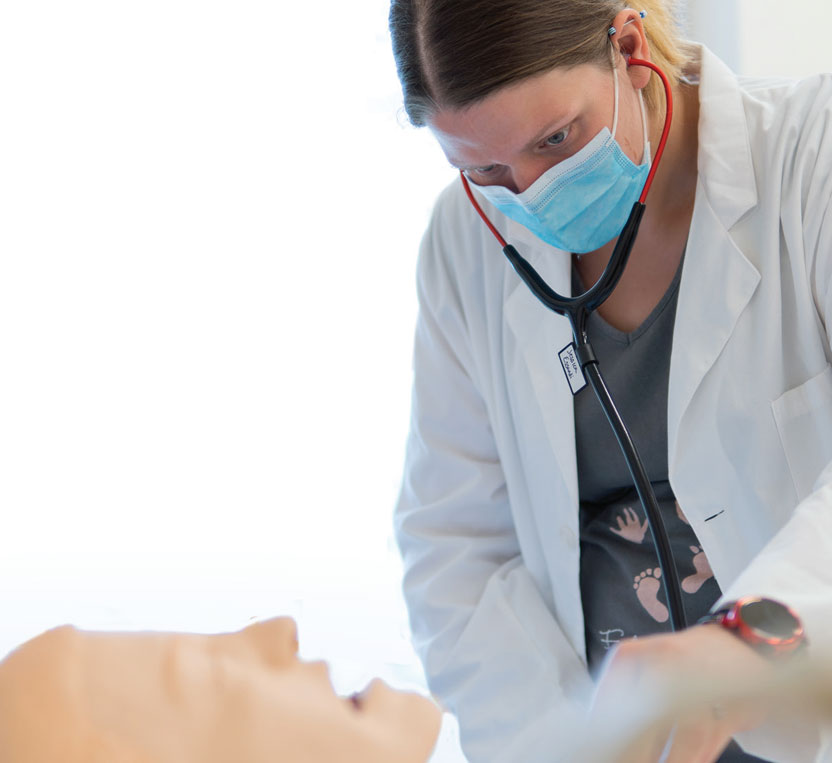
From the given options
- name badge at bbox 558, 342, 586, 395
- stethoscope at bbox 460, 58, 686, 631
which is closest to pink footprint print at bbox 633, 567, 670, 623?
stethoscope at bbox 460, 58, 686, 631

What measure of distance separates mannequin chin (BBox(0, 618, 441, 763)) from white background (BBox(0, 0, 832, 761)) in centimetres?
112

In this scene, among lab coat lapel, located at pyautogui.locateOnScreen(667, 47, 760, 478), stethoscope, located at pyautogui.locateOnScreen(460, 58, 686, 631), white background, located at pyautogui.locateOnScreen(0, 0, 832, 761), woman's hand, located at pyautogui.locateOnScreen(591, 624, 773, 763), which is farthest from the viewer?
white background, located at pyautogui.locateOnScreen(0, 0, 832, 761)

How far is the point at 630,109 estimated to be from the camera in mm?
1014

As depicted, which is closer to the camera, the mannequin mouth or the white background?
the mannequin mouth

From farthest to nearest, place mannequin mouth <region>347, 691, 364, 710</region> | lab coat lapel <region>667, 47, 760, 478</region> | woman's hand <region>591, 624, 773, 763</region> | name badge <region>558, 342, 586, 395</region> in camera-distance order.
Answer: name badge <region>558, 342, 586, 395</region>
lab coat lapel <region>667, 47, 760, 478</region>
mannequin mouth <region>347, 691, 364, 710</region>
woman's hand <region>591, 624, 773, 763</region>

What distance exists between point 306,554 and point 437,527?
2.10 feet

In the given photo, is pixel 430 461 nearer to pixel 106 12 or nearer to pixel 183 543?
pixel 183 543

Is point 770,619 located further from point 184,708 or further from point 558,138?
point 558,138

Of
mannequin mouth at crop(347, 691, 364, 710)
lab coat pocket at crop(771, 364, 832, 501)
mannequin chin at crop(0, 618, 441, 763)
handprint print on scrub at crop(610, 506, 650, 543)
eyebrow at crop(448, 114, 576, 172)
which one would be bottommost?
handprint print on scrub at crop(610, 506, 650, 543)

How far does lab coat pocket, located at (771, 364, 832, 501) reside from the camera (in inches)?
38.7

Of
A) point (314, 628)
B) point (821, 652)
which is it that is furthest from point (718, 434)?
point (314, 628)

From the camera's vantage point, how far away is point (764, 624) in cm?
60

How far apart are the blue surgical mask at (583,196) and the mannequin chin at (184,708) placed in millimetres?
577

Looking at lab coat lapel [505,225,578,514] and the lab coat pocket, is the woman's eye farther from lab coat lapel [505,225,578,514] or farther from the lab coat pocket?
the lab coat pocket
